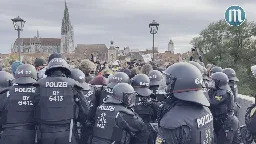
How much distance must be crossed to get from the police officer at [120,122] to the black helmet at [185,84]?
6.63 feet

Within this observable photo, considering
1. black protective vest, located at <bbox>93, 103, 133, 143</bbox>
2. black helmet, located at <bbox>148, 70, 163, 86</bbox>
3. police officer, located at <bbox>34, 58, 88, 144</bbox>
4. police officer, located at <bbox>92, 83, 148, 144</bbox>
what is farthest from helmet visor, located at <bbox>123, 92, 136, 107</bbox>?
black helmet, located at <bbox>148, 70, 163, 86</bbox>

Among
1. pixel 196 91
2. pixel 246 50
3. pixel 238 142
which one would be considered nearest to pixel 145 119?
pixel 238 142

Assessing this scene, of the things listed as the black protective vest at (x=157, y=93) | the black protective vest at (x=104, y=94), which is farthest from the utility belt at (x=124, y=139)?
the black protective vest at (x=104, y=94)

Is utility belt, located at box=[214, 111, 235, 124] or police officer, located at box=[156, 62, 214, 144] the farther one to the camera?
utility belt, located at box=[214, 111, 235, 124]

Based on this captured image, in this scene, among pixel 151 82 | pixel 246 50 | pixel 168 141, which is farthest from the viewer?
pixel 246 50

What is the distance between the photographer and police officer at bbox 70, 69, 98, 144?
7658mm

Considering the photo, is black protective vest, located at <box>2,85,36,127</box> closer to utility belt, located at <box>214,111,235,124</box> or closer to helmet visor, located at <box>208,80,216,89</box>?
helmet visor, located at <box>208,80,216,89</box>

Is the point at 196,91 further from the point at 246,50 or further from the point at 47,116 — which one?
the point at 246,50

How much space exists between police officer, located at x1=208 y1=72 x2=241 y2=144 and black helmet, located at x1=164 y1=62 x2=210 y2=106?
3.72 metres

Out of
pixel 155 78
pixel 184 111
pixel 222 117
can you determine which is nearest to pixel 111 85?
pixel 155 78

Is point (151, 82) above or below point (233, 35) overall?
below

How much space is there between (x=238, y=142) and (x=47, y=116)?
421cm

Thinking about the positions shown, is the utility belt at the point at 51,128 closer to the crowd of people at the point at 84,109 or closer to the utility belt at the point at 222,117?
the crowd of people at the point at 84,109

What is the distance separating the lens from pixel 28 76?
23.4 feet
